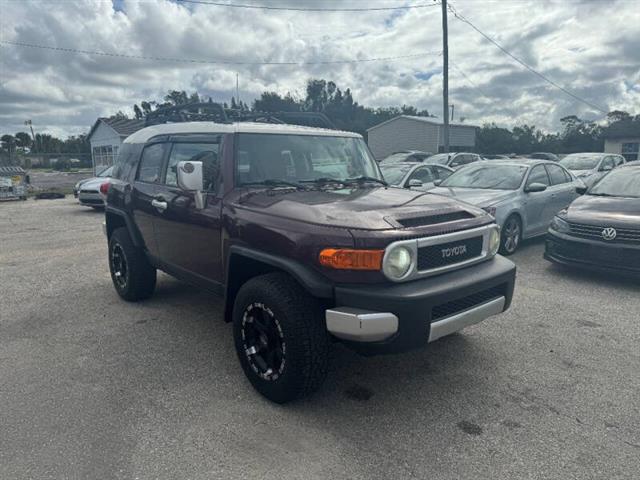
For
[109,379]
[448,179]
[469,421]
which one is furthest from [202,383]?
[448,179]

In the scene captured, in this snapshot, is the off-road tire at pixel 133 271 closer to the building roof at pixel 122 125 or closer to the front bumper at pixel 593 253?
the front bumper at pixel 593 253

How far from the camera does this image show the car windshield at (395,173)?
962 cm

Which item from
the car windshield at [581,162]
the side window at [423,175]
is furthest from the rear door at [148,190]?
the car windshield at [581,162]

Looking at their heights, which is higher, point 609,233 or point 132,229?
point 132,229

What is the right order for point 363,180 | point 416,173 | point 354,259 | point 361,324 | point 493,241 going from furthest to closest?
point 416,173
point 363,180
point 493,241
point 354,259
point 361,324

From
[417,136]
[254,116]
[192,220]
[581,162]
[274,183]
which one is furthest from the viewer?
[417,136]

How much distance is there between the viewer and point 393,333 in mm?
2703

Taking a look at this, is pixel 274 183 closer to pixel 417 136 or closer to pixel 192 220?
pixel 192 220

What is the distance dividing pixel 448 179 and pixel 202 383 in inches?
254

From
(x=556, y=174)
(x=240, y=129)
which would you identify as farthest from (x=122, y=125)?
(x=240, y=129)

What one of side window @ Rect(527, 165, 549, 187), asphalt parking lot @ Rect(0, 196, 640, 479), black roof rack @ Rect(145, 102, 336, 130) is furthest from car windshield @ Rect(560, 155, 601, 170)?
black roof rack @ Rect(145, 102, 336, 130)

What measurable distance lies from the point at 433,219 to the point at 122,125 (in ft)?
126

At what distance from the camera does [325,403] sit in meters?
3.18

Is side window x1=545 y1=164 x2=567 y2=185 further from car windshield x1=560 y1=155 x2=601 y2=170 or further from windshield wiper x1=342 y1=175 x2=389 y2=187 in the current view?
car windshield x1=560 y1=155 x2=601 y2=170
